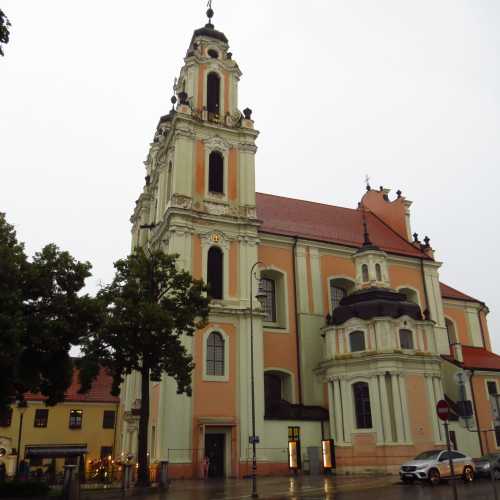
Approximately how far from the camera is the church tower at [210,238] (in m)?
28.3

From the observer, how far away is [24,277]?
19.2m

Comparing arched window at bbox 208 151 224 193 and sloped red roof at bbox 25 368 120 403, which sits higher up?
arched window at bbox 208 151 224 193

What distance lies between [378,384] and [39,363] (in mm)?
17261

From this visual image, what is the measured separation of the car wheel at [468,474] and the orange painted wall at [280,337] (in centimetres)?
1132

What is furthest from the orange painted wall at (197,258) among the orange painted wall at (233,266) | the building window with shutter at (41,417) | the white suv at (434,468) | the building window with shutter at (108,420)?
the building window with shutter at (41,417)

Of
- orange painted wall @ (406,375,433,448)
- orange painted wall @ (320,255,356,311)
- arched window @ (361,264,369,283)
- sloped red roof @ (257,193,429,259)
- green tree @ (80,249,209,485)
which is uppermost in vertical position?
sloped red roof @ (257,193,429,259)

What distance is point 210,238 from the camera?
3238 centimetres

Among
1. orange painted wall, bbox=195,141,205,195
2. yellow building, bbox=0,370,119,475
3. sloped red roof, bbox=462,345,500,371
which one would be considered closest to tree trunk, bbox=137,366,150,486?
orange painted wall, bbox=195,141,205,195

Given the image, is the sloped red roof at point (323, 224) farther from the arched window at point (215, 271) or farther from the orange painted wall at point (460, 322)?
the orange painted wall at point (460, 322)

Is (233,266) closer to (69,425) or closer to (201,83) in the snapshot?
(201,83)

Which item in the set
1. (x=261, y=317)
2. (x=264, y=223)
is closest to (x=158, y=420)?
(x=261, y=317)

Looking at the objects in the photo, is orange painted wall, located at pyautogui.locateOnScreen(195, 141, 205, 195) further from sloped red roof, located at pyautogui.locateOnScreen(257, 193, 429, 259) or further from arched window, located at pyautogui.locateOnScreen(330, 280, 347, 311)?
arched window, located at pyautogui.locateOnScreen(330, 280, 347, 311)

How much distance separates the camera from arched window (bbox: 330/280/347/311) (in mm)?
37256

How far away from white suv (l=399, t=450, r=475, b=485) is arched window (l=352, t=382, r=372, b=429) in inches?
241
